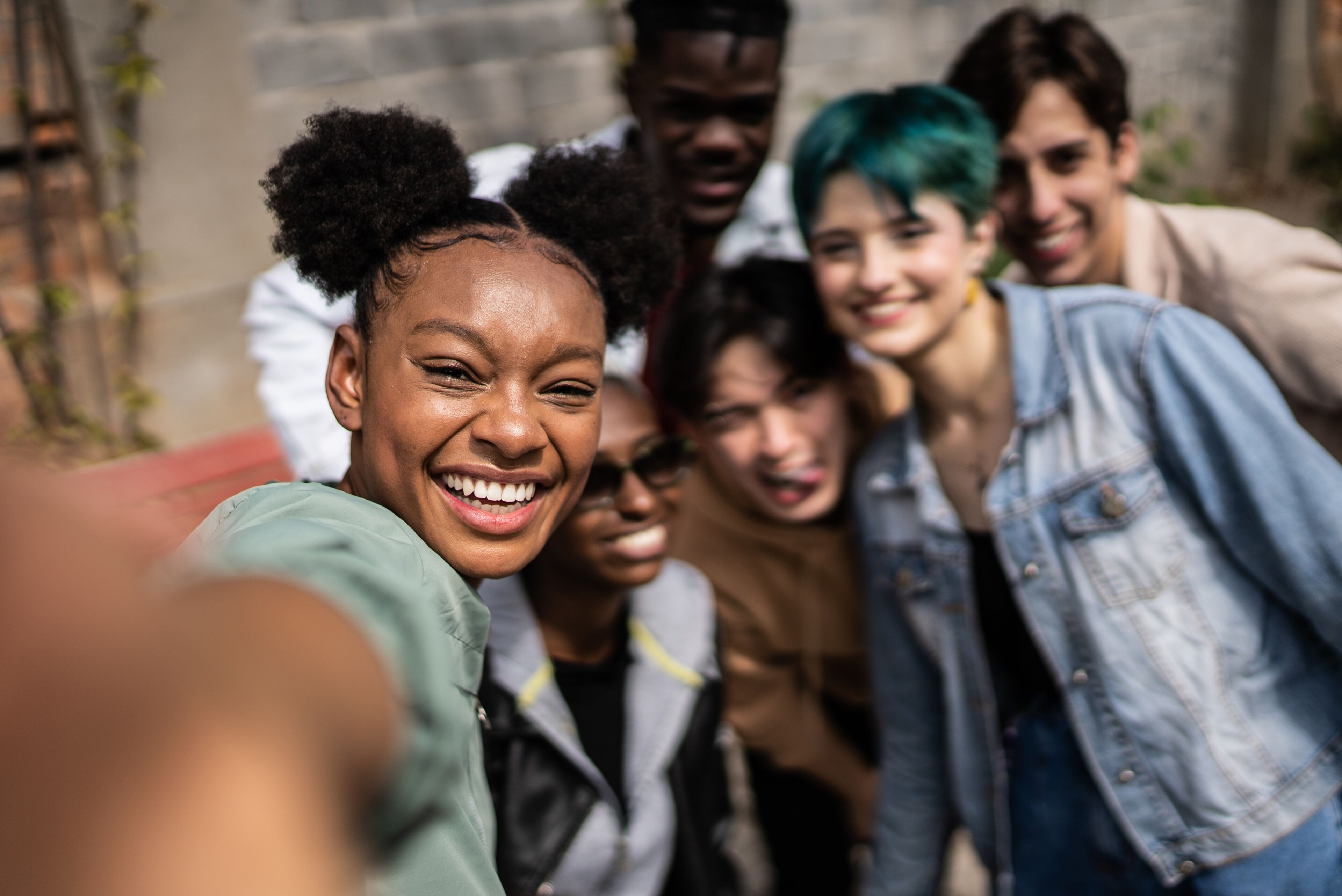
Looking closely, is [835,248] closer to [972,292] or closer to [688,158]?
[972,292]

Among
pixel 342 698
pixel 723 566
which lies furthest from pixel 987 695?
pixel 342 698

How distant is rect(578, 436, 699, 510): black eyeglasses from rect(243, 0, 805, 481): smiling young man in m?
0.37

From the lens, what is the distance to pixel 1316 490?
5.37ft

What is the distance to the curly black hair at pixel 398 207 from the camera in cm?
138

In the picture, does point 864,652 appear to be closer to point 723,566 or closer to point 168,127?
point 723,566

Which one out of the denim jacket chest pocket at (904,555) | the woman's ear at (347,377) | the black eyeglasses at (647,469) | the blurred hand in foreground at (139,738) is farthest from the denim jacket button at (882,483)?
the blurred hand in foreground at (139,738)

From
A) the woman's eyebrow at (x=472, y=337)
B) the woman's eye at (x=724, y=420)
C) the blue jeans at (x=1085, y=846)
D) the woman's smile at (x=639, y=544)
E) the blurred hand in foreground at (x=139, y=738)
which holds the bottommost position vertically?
the blue jeans at (x=1085, y=846)

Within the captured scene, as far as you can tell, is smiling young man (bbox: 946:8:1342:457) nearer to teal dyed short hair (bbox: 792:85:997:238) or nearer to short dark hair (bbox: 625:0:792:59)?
teal dyed short hair (bbox: 792:85:997:238)

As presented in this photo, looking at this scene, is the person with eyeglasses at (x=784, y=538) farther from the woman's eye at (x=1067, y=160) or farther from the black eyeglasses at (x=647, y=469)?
the woman's eye at (x=1067, y=160)

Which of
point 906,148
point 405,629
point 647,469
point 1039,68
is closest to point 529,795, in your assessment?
point 647,469

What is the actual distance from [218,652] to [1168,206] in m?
2.43

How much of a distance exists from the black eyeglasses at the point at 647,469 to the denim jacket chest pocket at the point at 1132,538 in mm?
758

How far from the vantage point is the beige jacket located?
1.97 meters

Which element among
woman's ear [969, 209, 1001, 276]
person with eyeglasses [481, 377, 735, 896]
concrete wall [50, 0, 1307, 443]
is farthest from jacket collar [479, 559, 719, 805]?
concrete wall [50, 0, 1307, 443]
